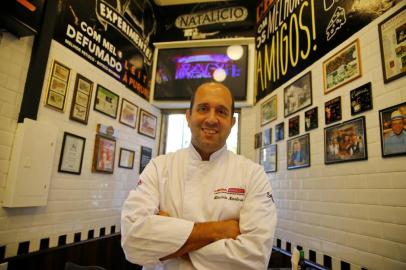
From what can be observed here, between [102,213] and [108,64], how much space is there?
1.68 metres

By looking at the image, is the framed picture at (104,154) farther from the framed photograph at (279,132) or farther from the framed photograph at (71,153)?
the framed photograph at (279,132)

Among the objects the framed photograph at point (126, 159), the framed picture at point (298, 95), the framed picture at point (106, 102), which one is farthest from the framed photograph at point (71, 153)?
A: the framed picture at point (298, 95)

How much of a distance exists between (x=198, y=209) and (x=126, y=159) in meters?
2.29

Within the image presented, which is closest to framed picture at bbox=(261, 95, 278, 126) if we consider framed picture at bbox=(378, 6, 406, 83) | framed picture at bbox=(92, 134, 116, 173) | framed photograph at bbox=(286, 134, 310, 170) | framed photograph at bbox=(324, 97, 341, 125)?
framed photograph at bbox=(286, 134, 310, 170)

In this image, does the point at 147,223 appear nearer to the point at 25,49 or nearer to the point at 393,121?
the point at 393,121

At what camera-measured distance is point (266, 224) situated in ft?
3.67

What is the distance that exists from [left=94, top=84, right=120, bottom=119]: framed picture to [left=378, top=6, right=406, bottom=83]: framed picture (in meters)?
2.54

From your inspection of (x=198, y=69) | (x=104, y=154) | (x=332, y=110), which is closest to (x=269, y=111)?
(x=332, y=110)

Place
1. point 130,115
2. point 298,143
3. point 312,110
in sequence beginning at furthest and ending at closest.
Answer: point 130,115 < point 298,143 < point 312,110

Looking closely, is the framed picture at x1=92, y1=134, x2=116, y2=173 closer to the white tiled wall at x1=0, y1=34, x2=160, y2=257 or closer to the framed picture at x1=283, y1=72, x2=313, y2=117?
the white tiled wall at x1=0, y1=34, x2=160, y2=257

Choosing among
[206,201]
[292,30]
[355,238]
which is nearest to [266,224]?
[206,201]

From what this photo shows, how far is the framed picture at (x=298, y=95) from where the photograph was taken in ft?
7.93

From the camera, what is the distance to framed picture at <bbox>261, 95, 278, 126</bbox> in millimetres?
3006

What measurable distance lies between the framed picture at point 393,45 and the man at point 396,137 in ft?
0.82
